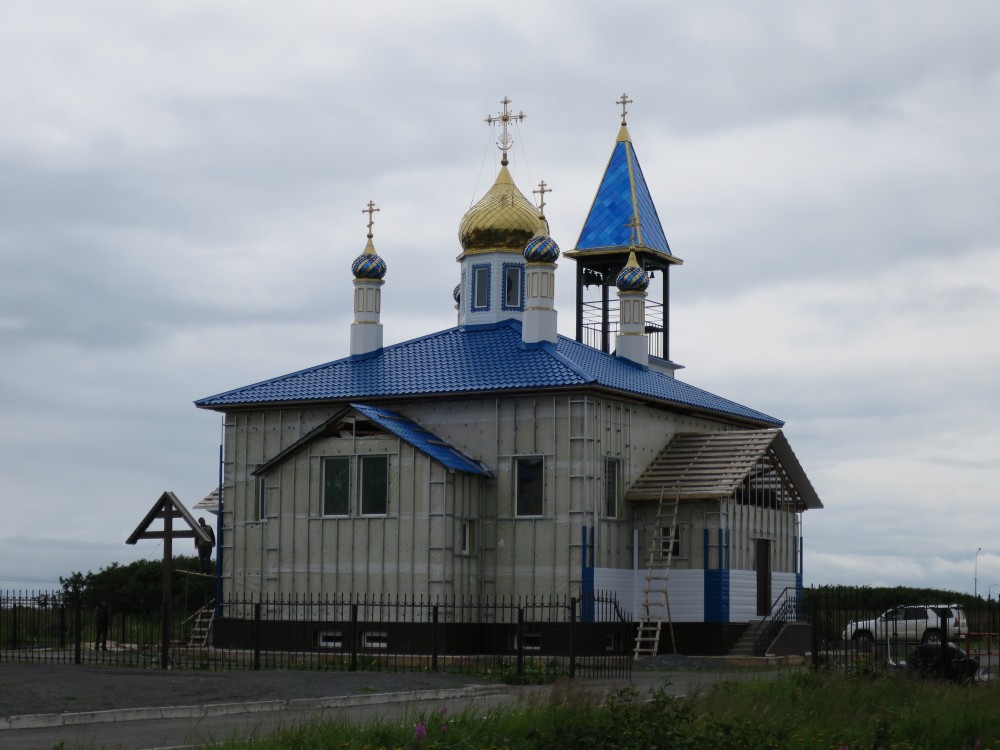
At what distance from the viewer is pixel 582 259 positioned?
46.2 meters

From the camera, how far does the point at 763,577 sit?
35.6 metres

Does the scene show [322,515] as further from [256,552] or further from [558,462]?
[558,462]

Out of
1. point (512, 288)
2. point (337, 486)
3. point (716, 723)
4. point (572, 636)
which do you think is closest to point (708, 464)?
point (512, 288)

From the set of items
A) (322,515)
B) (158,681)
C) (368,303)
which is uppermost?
(368,303)

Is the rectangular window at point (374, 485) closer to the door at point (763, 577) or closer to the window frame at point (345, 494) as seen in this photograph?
the window frame at point (345, 494)

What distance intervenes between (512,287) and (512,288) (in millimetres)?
25

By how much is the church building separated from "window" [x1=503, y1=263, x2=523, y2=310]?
29.6 inches

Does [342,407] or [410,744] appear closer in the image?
[410,744]

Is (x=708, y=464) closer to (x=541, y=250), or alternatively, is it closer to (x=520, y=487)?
(x=520, y=487)

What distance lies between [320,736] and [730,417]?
1002 inches

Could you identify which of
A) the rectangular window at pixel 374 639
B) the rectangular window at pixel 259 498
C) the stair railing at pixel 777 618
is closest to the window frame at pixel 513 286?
the rectangular window at pixel 259 498

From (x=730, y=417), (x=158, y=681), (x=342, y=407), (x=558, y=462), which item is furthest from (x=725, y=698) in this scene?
(x=730, y=417)

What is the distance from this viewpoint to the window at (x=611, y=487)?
108ft

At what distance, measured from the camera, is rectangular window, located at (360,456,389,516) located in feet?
106
